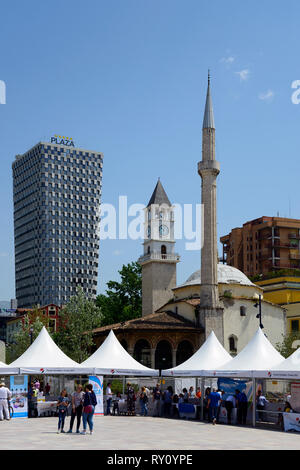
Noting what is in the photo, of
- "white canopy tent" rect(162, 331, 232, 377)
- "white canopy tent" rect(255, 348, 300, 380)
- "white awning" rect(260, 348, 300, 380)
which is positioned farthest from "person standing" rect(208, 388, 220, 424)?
"white canopy tent" rect(162, 331, 232, 377)

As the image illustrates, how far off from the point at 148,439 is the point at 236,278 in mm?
→ 41970

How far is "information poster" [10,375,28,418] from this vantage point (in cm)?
2700

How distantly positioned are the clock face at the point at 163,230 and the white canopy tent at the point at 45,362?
3821 cm

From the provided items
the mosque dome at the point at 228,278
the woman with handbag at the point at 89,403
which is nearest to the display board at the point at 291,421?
the woman with handbag at the point at 89,403

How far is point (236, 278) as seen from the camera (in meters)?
59.7

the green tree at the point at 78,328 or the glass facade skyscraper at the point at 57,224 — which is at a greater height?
the glass facade skyscraper at the point at 57,224

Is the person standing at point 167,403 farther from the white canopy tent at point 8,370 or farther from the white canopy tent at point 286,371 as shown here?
the white canopy tent at point 8,370

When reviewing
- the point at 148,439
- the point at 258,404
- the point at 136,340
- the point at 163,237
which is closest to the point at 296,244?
the point at 163,237

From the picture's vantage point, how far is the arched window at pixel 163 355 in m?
53.2

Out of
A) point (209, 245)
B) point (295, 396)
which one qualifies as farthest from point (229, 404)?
point (209, 245)

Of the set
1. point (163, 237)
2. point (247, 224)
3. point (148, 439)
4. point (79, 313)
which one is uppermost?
point (247, 224)

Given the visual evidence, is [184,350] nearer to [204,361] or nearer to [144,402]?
[204,361]

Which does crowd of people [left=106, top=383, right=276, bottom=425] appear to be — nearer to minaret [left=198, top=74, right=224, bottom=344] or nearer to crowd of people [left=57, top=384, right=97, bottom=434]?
crowd of people [left=57, top=384, right=97, bottom=434]

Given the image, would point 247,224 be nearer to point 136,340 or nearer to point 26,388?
point 136,340
